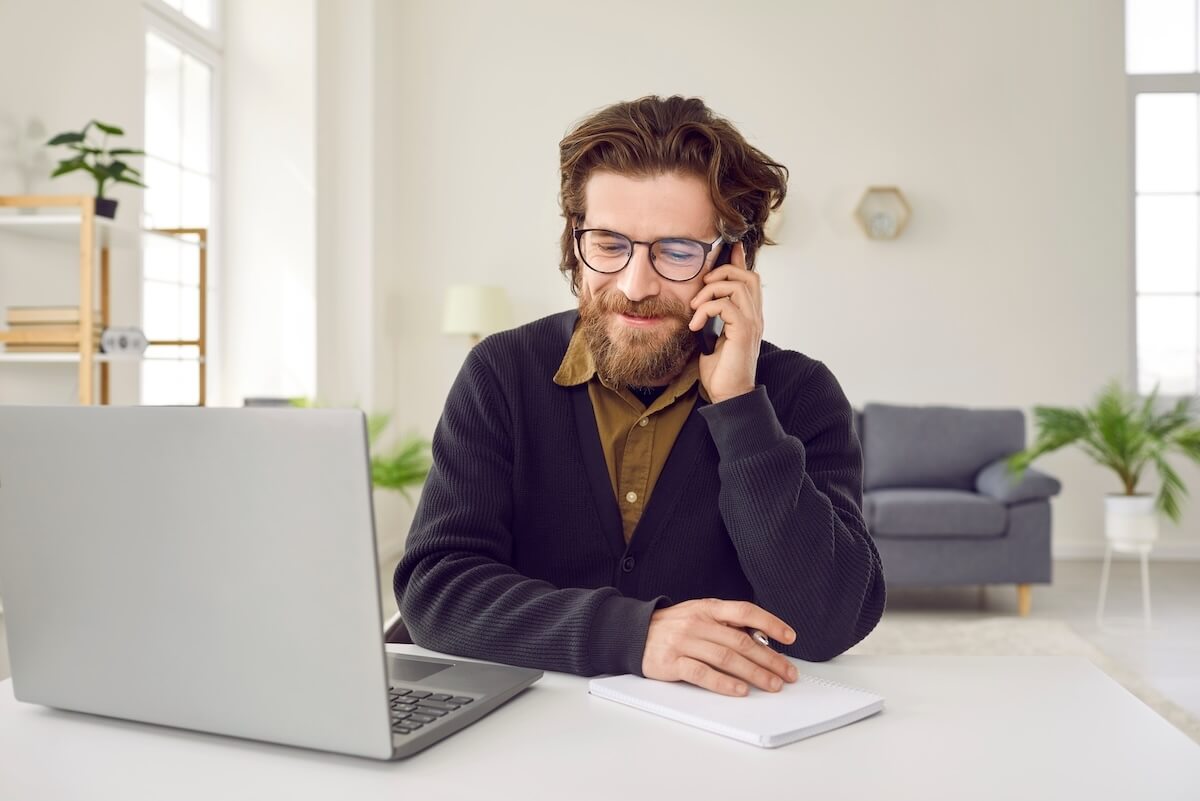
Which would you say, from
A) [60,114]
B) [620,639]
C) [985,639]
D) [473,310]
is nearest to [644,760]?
[620,639]

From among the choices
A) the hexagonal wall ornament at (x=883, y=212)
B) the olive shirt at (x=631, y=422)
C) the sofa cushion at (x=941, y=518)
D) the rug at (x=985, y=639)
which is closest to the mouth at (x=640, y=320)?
the olive shirt at (x=631, y=422)

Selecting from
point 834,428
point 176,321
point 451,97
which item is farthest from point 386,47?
point 834,428

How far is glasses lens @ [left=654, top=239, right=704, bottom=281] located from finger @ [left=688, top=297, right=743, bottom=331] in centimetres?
5

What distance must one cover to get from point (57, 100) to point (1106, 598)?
471 cm

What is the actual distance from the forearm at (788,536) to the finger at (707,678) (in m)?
0.30

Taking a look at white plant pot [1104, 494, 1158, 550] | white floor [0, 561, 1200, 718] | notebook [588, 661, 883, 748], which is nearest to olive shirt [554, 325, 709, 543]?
notebook [588, 661, 883, 748]

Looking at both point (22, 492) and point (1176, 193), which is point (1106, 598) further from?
point (22, 492)

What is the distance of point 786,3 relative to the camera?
19.6ft

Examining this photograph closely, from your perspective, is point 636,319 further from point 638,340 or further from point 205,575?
point 205,575

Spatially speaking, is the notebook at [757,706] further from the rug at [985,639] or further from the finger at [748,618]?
the rug at [985,639]

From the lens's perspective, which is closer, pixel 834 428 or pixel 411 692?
pixel 411 692

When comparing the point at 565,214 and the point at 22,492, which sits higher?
the point at 565,214

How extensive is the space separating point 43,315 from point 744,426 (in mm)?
2440

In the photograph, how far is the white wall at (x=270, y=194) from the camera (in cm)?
519
